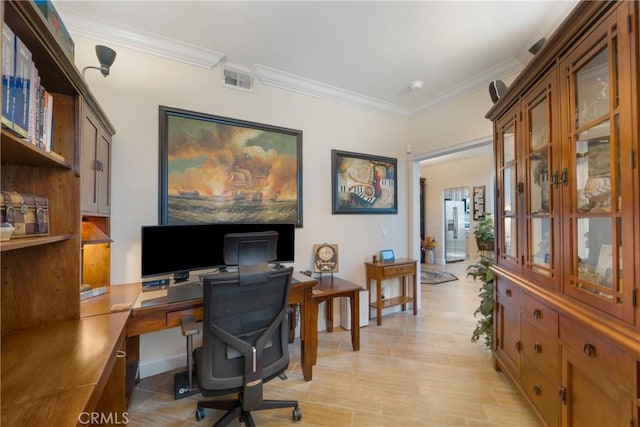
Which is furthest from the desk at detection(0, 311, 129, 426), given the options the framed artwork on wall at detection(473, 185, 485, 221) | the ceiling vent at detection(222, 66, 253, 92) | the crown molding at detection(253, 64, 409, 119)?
the framed artwork on wall at detection(473, 185, 485, 221)

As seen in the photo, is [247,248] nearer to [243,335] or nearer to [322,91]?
[243,335]

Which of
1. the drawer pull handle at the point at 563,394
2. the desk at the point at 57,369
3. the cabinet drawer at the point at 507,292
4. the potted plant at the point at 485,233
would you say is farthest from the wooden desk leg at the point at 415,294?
the desk at the point at 57,369

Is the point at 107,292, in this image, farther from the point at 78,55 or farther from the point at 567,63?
the point at 567,63

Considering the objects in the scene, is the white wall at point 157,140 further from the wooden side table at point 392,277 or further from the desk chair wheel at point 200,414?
the desk chair wheel at point 200,414

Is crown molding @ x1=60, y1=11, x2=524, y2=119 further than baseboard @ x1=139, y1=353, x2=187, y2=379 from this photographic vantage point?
No

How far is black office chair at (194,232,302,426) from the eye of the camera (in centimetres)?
142

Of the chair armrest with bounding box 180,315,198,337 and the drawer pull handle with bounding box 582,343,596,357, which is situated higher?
the drawer pull handle with bounding box 582,343,596,357

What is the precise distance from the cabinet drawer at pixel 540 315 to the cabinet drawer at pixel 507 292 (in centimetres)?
10

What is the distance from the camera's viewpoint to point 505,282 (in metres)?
2.01

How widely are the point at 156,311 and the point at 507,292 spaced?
2515 millimetres

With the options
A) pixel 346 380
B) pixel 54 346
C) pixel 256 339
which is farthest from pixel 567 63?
pixel 54 346

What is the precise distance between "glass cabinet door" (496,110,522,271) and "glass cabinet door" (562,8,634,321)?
58 cm

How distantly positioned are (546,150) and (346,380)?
86.7 inches

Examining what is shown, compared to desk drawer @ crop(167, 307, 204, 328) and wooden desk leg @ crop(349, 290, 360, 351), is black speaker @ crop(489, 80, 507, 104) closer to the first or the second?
wooden desk leg @ crop(349, 290, 360, 351)
